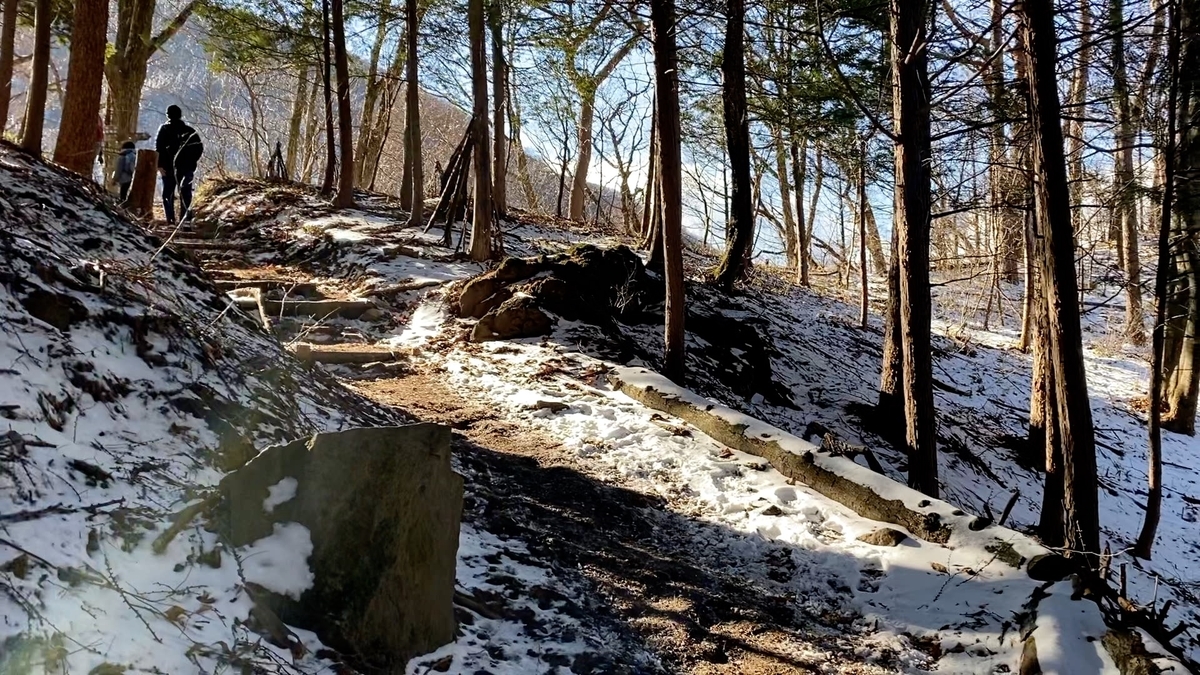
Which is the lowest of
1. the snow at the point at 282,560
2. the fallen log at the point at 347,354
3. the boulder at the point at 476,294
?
the snow at the point at 282,560

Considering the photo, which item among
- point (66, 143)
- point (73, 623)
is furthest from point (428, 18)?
point (73, 623)

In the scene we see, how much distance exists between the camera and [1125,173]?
8742 mm

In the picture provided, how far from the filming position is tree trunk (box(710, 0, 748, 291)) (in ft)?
35.6

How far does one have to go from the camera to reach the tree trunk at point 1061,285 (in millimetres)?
5293

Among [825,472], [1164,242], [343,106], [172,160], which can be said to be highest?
[343,106]

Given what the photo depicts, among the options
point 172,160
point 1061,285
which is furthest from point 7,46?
point 1061,285

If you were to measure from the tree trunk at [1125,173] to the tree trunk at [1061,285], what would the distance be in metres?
0.61

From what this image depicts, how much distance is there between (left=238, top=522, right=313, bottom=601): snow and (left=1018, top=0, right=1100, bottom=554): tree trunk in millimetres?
5127

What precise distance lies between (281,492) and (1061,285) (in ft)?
17.5

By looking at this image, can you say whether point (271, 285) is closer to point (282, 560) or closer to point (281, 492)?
point (281, 492)

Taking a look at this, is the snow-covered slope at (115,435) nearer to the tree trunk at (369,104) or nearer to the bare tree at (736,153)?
the bare tree at (736,153)

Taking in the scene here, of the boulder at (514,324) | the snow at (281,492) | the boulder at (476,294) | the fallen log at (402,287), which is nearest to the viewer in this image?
the snow at (281,492)

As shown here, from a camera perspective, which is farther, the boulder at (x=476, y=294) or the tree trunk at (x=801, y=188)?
the tree trunk at (x=801, y=188)

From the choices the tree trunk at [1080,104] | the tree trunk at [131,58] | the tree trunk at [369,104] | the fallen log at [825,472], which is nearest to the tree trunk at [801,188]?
the tree trunk at [1080,104]
